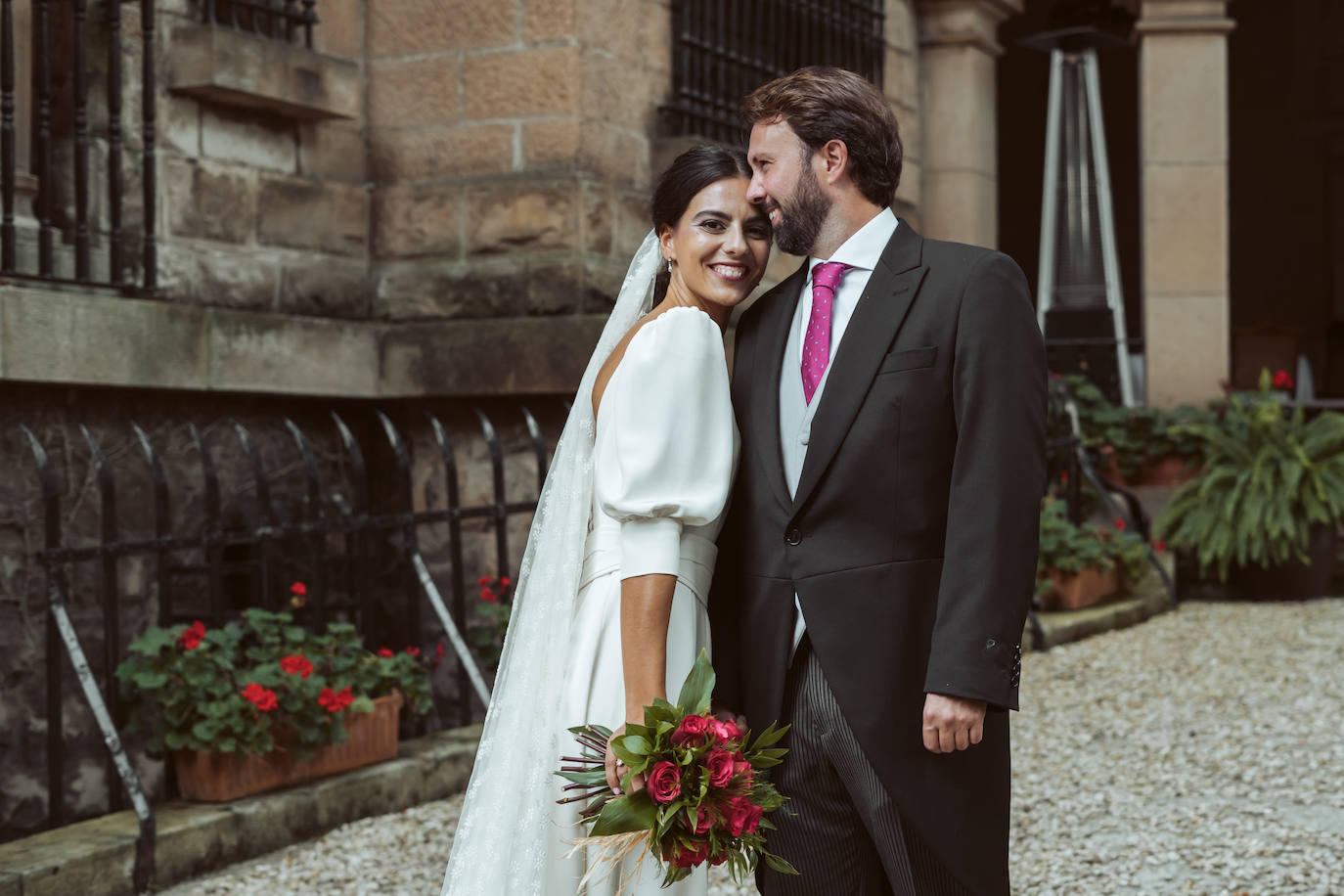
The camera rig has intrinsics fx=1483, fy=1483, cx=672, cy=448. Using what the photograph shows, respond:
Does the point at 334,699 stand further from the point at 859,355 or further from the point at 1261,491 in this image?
the point at 1261,491

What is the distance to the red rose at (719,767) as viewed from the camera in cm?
213

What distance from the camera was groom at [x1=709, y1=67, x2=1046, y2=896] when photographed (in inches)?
88.5

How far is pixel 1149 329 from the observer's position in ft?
33.6

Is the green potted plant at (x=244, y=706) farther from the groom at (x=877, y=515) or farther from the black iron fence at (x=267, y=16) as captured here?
the black iron fence at (x=267, y=16)

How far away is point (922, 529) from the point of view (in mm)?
2342

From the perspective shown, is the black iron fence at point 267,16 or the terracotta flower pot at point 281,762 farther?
the black iron fence at point 267,16

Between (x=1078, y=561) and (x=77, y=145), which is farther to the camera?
(x=1078, y=561)

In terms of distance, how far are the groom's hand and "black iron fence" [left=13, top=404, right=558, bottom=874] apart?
8.27ft

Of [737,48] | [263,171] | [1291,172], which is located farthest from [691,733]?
[1291,172]

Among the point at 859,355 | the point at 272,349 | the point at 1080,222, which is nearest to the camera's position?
the point at 859,355

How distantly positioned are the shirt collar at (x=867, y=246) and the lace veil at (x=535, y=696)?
407 mm

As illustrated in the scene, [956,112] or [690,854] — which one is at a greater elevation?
[956,112]

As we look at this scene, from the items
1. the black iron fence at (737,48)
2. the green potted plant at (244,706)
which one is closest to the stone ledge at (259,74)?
the black iron fence at (737,48)

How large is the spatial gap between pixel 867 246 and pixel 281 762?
2.79m
